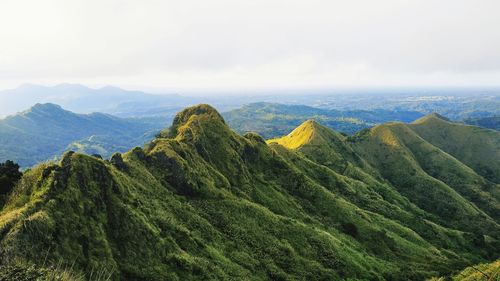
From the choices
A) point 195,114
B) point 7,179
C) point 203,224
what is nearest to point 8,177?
point 7,179

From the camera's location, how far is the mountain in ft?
223

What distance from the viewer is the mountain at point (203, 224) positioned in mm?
67938

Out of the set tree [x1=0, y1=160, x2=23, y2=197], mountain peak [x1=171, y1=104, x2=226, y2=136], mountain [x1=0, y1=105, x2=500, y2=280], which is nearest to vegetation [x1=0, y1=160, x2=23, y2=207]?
tree [x1=0, y1=160, x2=23, y2=197]

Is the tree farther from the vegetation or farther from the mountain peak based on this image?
the mountain peak

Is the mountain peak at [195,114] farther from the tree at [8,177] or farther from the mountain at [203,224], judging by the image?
the tree at [8,177]

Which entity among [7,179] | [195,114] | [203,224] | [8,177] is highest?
[195,114]

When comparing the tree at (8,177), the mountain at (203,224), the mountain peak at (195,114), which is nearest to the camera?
the mountain at (203,224)

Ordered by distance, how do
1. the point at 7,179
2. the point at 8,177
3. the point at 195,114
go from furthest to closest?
the point at 195,114
the point at 8,177
the point at 7,179

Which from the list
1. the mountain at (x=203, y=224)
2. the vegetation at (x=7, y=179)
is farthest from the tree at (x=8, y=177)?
the mountain at (x=203, y=224)

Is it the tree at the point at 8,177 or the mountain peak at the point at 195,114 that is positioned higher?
the mountain peak at the point at 195,114

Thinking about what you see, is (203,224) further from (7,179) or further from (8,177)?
(7,179)

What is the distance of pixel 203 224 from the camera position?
106438mm

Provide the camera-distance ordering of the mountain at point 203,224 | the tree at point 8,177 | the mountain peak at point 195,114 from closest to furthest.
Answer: the mountain at point 203,224
the tree at point 8,177
the mountain peak at point 195,114

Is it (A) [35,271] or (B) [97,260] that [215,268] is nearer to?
(B) [97,260]
